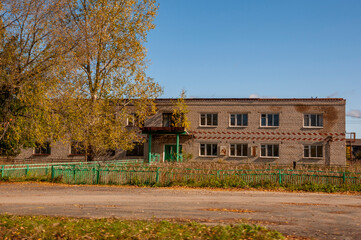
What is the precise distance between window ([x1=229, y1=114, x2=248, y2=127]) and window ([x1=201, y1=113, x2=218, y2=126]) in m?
1.60

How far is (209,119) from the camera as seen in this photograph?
3944 centimetres

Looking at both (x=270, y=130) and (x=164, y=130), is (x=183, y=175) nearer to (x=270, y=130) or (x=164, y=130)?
(x=164, y=130)

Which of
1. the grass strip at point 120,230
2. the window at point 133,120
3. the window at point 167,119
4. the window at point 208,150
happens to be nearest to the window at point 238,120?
the window at point 208,150

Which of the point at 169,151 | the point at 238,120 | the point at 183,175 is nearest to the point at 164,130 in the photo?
the point at 169,151

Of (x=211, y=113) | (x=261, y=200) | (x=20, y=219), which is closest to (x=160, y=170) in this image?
(x=261, y=200)

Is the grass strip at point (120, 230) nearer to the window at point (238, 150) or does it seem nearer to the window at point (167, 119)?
the window at point (238, 150)

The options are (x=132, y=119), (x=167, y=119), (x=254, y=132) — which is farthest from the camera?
(x=167, y=119)

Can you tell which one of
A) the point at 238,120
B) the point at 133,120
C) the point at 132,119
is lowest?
the point at 132,119

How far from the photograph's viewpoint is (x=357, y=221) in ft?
36.7

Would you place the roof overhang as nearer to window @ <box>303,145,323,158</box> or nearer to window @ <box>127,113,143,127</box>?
window @ <box>127,113,143,127</box>

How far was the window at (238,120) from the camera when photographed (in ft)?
127

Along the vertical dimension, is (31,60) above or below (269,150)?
above

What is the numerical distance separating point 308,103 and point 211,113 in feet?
32.7

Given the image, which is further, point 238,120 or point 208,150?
point 208,150
